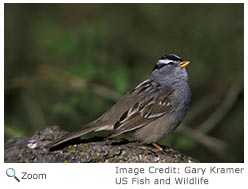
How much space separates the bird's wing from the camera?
633 centimetres

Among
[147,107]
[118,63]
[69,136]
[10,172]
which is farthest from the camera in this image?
[118,63]

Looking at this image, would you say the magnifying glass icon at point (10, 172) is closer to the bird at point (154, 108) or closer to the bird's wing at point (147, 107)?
the bird at point (154, 108)

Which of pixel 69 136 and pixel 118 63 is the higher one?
pixel 118 63

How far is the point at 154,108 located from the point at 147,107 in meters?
0.07

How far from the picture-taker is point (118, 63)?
27.9ft

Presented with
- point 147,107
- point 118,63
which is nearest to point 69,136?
point 147,107

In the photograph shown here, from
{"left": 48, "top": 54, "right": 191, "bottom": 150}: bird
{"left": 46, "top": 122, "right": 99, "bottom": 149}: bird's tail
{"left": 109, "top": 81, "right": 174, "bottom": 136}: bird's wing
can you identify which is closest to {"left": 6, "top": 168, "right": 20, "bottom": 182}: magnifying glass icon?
{"left": 46, "top": 122, "right": 99, "bottom": 149}: bird's tail

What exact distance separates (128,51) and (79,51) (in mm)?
979

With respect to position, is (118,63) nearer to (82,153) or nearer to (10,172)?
(82,153)

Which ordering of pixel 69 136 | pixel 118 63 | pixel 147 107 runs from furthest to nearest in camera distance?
pixel 118 63, pixel 147 107, pixel 69 136

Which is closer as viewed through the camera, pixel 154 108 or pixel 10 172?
pixel 10 172

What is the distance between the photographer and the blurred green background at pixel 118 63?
7832 millimetres

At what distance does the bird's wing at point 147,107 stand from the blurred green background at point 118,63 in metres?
0.82

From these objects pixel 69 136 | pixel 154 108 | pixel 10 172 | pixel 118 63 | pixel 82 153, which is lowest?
pixel 10 172
